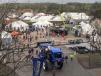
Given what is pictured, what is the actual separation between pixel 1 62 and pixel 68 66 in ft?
45.4

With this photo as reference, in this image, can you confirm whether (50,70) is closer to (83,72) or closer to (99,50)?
(83,72)

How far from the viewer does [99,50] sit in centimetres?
2095

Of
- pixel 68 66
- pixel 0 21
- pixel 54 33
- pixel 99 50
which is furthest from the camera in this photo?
pixel 54 33

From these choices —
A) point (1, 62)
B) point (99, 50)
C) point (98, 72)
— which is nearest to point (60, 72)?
point (98, 72)

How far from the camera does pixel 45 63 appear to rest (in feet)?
53.0

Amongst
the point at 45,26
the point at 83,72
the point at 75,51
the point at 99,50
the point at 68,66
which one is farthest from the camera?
the point at 45,26

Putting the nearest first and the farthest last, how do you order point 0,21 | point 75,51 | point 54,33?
point 0,21 → point 75,51 → point 54,33

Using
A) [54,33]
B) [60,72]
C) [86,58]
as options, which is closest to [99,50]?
[86,58]

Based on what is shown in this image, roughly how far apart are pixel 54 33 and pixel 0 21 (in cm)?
3049

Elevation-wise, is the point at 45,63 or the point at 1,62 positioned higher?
the point at 1,62

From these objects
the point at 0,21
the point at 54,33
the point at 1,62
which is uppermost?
the point at 0,21

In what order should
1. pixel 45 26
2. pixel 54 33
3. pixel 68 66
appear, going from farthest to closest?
pixel 45 26 → pixel 54 33 → pixel 68 66

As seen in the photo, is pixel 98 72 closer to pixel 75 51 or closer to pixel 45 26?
pixel 75 51

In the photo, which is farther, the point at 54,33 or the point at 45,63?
the point at 54,33
